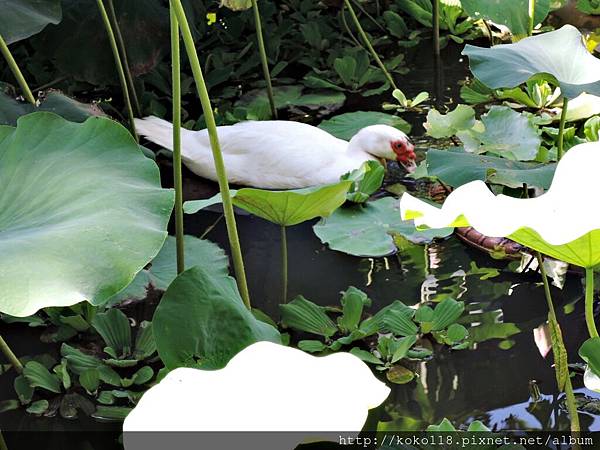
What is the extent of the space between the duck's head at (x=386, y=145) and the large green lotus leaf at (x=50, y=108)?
0.68 metres

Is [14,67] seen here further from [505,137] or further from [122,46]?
[505,137]

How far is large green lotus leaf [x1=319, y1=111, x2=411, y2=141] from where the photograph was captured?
2.46 m

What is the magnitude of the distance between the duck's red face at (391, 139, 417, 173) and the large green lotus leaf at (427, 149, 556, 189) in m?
0.61

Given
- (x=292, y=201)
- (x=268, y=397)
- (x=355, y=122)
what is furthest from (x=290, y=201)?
(x=355, y=122)

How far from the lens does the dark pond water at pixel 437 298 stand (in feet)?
4.75

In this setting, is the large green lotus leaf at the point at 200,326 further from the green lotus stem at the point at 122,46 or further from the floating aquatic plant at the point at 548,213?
the green lotus stem at the point at 122,46

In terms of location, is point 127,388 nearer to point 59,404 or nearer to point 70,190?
point 59,404

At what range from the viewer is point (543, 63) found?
5.12 feet

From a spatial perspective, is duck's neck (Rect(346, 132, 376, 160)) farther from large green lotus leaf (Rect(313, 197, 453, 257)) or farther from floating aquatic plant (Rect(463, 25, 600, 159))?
floating aquatic plant (Rect(463, 25, 600, 159))

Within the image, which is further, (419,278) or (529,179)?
(419,278)

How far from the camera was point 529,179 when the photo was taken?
147cm

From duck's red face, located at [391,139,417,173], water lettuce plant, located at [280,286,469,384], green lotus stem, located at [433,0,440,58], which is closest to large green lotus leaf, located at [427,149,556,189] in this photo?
water lettuce plant, located at [280,286,469,384]

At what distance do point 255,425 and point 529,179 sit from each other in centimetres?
86

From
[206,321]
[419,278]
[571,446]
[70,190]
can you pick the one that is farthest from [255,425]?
[419,278]
